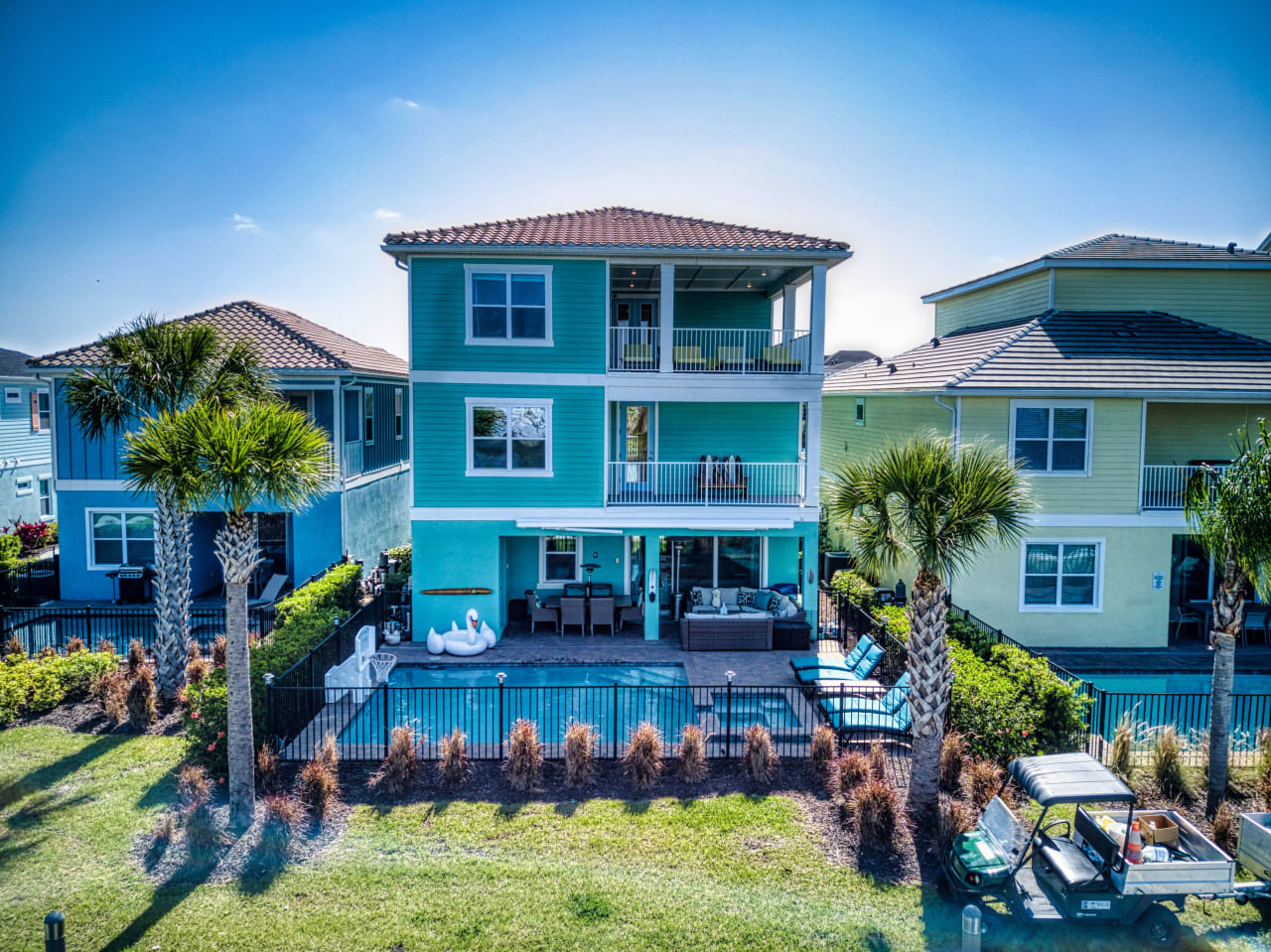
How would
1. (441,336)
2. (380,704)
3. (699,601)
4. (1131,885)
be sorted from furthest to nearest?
(699,601)
(441,336)
(380,704)
(1131,885)

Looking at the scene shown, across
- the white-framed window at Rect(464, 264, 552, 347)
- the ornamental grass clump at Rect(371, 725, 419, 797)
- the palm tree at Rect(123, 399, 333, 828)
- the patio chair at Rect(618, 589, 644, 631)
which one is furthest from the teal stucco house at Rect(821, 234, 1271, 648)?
the palm tree at Rect(123, 399, 333, 828)


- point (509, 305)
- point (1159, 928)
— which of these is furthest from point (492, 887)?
point (509, 305)

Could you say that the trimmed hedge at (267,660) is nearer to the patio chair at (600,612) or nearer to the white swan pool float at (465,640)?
the white swan pool float at (465,640)

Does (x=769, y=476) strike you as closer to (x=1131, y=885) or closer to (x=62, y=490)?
(x=1131, y=885)

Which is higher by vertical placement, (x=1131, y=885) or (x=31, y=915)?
(x=1131, y=885)

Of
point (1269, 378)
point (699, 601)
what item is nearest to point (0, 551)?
point (699, 601)

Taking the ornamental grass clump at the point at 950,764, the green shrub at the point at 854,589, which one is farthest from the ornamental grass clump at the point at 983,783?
the green shrub at the point at 854,589

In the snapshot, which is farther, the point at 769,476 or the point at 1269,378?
the point at 769,476
